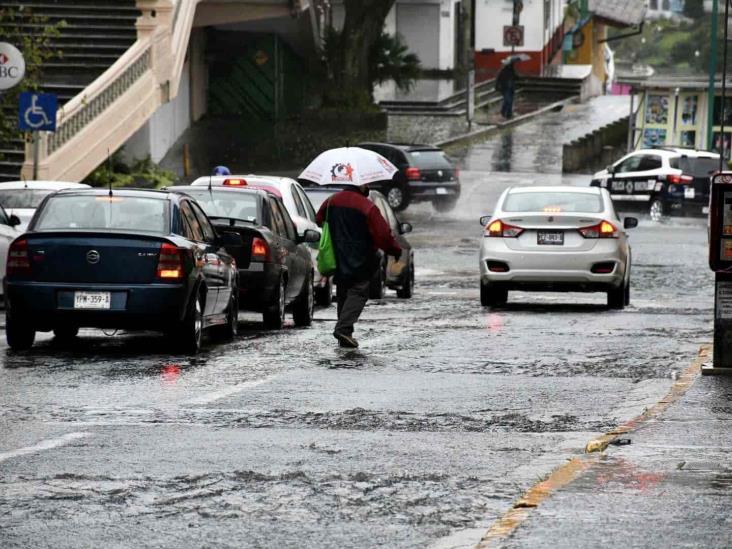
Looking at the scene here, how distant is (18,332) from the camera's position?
15.3m

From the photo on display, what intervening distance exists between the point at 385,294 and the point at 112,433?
15.0 metres

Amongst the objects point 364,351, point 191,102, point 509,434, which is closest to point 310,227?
point 364,351

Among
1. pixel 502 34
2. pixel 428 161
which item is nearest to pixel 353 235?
pixel 428 161

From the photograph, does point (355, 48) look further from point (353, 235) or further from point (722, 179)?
point (722, 179)

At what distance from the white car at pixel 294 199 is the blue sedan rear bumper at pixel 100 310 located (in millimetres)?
6501

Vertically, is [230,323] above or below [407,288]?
above

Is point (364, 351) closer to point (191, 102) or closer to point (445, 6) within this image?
point (191, 102)

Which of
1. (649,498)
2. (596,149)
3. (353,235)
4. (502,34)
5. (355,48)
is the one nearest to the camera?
(649,498)

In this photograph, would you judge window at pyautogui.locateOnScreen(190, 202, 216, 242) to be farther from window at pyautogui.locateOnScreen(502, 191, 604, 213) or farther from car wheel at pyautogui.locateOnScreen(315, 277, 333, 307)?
car wheel at pyautogui.locateOnScreen(315, 277, 333, 307)

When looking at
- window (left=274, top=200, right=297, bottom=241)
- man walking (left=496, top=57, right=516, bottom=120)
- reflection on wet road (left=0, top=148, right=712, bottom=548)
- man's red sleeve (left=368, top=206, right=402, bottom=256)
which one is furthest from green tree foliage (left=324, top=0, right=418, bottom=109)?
man's red sleeve (left=368, top=206, right=402, bottom=256)

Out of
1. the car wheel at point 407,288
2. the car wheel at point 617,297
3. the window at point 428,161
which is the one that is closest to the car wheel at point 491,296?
the car wheel at point 617,297

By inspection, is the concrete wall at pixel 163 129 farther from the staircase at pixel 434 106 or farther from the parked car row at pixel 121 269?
the parked car row at pixel 121 269

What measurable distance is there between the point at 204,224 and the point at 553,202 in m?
6.57

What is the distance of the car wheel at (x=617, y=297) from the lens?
21.8 m
